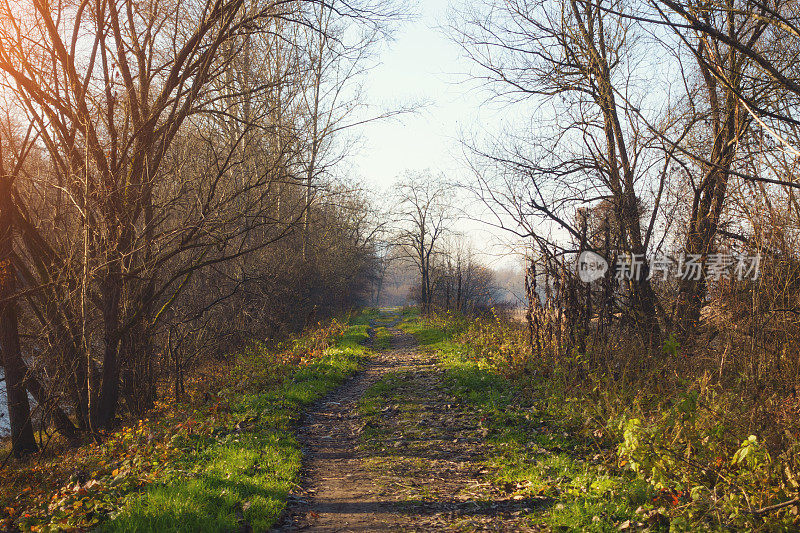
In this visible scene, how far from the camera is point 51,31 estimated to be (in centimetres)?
765

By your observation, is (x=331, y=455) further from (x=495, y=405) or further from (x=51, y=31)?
(x=51, y=31)

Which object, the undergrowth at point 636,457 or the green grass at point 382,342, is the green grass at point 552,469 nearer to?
the undergrowth at point 636,457

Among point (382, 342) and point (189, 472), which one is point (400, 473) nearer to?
point (189, 472)

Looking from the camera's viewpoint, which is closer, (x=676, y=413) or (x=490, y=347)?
(x=676, y=413)

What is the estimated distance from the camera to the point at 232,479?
4746mm

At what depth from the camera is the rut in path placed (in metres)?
4.21

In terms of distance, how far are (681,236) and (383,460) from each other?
7345mm

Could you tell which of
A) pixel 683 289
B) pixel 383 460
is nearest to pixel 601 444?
pixel 383 460

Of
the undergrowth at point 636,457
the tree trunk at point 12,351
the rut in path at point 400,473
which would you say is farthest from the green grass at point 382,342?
the tree trunk at point 12,351

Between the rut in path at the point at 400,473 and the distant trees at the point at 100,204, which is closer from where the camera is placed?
the rut in path at the point at 400,473

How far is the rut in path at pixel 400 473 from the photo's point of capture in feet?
13.8

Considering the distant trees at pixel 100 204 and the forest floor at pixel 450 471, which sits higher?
the distant trees at pixel 100 204

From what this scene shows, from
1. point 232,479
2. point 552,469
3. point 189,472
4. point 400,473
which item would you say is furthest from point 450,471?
point 189,472

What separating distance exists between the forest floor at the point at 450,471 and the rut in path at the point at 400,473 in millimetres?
13
